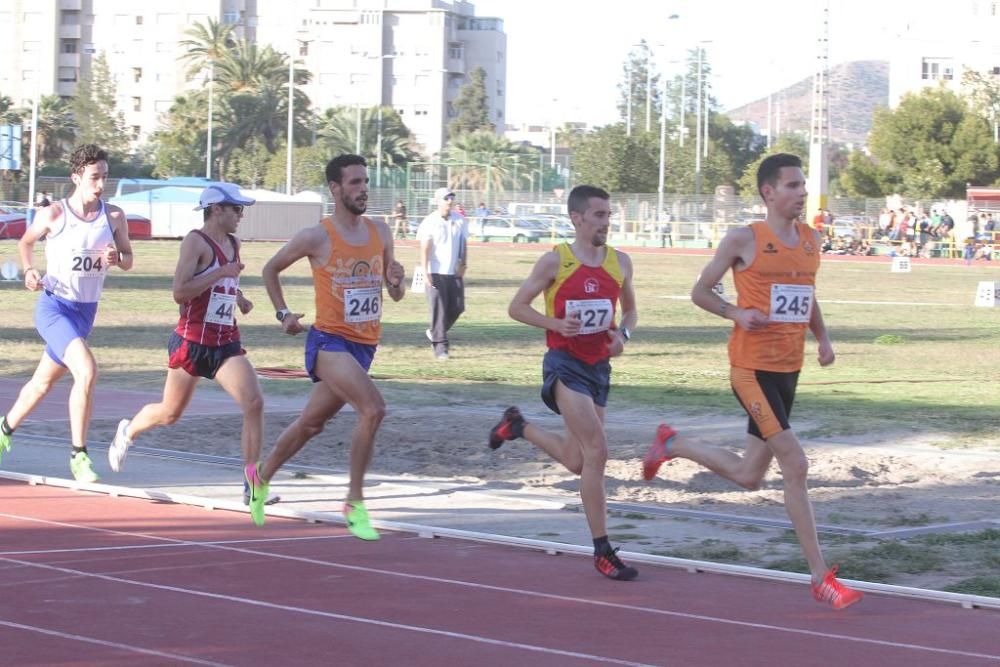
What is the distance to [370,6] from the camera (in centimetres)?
13438

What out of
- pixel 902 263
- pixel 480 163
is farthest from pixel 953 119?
pixel 902 263

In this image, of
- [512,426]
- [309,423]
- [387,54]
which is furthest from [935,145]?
[309,423]

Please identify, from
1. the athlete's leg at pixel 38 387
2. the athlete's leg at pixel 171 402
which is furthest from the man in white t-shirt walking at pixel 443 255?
the athlete's leg at pixel 171 402

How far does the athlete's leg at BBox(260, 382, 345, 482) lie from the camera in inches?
336

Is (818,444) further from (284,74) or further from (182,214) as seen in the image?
(284,74)

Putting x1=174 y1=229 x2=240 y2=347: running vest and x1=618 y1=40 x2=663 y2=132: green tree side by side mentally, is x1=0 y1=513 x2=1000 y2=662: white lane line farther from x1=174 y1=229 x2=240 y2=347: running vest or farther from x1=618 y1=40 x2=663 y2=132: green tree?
x1=618 y1=40 x2=663 y2=132: green tree

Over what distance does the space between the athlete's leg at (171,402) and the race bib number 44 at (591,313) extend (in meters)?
2.61

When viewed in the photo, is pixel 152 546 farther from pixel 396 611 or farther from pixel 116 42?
pixel 116 42

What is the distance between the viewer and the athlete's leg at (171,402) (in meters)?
9.27

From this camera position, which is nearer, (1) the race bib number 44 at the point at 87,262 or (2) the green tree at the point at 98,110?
(1) the race bib number 44 at the point at 87,262

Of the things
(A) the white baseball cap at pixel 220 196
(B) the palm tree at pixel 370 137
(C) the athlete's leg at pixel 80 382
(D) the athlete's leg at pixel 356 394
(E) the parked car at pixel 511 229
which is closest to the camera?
(D) the athlete's leg at pixel 356 394

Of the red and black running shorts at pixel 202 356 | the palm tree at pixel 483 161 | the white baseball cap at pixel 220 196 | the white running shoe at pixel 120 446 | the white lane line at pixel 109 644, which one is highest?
the palm tree at pixel 483 161

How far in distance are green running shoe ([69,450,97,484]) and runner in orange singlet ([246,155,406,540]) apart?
203 centimetres

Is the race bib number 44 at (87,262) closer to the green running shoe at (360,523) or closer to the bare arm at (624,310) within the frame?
the green running shoe at (360,523)
